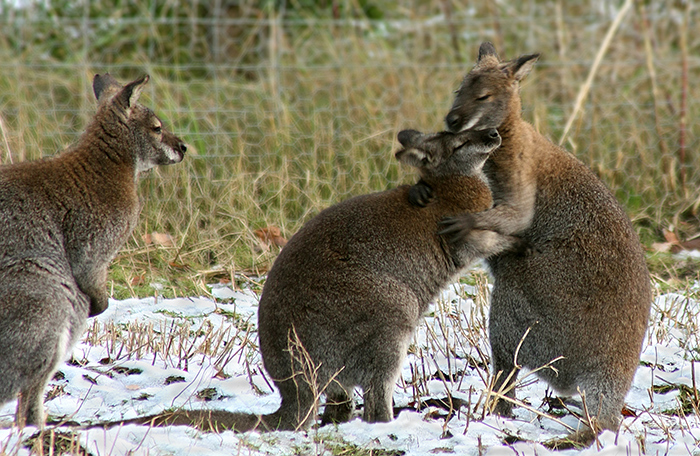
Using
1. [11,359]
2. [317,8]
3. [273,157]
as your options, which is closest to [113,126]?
[11,359]

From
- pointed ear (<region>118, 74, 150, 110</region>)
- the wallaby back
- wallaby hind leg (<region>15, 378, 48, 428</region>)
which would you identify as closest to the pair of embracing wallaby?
the wallaby back

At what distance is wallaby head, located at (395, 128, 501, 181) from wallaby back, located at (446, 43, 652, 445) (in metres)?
0.11

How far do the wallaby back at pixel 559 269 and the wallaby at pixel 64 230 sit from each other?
144 cm

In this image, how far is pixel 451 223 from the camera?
3.77m

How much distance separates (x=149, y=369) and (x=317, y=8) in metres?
6.88

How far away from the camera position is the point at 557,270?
369 cm

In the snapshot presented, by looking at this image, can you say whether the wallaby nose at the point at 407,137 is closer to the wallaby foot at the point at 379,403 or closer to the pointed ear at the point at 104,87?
the wallaby foot at the point at 379,403

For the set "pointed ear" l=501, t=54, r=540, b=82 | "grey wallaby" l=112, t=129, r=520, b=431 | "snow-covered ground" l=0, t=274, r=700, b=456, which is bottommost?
"snow-covered ground" l=0, t=274, r=700, b=456

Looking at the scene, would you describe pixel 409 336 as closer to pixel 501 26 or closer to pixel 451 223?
pixel 451 223

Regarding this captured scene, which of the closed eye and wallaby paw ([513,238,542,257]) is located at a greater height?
the closed eye

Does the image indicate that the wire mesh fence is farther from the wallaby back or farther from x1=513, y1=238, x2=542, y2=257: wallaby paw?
x1=513, y1=238, x2=542, y2=257: wallaby paw

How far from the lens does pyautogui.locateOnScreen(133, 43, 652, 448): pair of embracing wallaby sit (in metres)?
3.40

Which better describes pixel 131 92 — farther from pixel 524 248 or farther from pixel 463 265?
pixel 524 248

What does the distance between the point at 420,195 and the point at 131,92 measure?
133 centimetres
